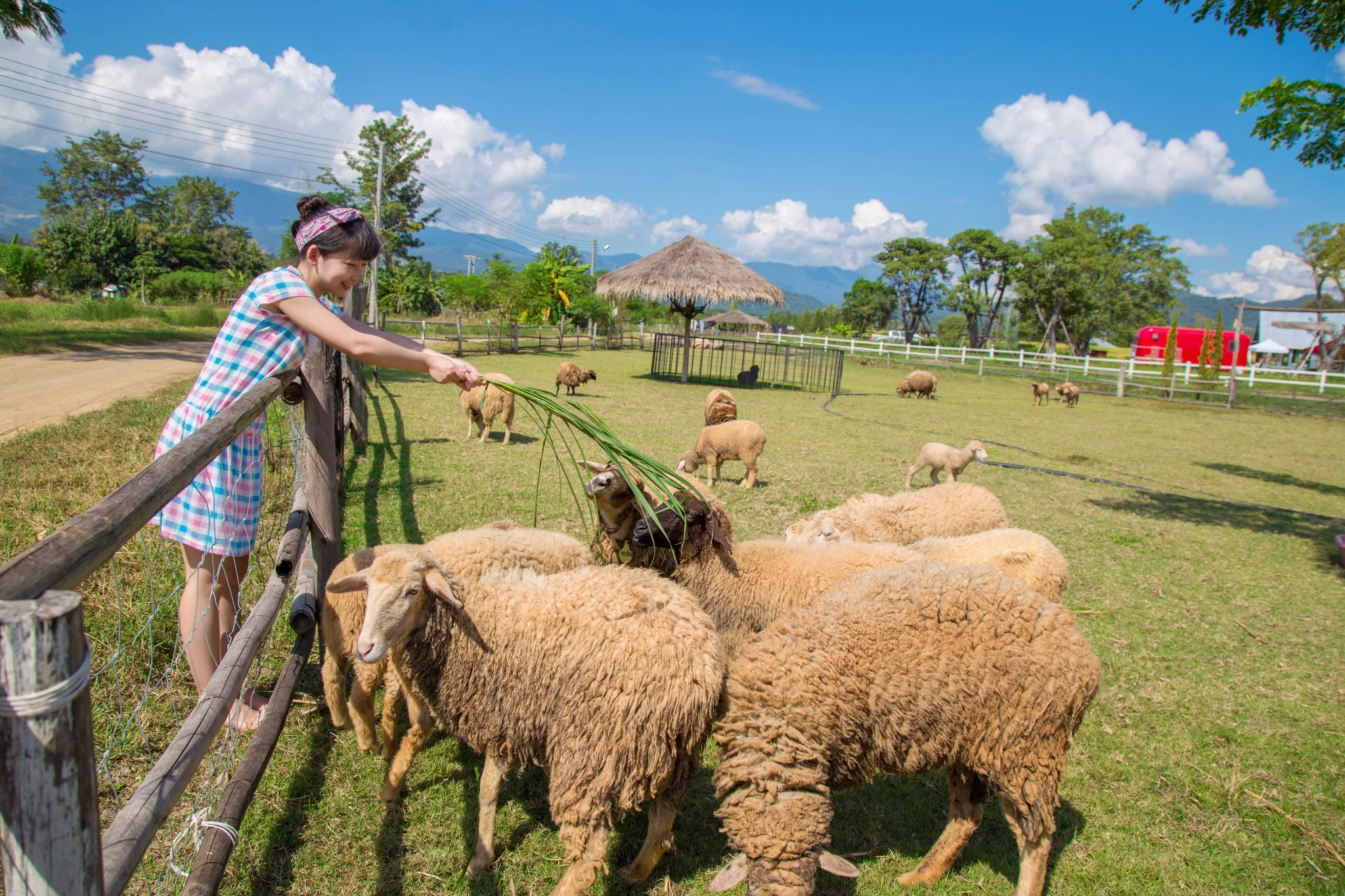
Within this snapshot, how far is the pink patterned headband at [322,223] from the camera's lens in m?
2.60

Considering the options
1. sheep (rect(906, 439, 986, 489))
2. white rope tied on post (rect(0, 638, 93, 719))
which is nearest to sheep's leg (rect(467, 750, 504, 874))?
A: white rope tied on post (rect(0, 638, 93, 719))

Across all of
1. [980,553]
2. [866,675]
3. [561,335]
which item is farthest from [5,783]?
[561,335]

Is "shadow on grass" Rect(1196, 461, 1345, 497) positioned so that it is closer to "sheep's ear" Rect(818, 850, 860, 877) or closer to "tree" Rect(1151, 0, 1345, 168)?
"tree" Rect(1151, 0, 1345, 168)

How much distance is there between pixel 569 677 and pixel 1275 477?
14.8 m

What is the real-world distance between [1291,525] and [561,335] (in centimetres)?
2893

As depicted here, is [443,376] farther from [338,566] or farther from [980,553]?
[980,553]

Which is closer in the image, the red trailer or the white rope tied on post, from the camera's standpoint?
the white rope tied on post

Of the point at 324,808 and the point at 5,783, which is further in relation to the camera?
the point at 324,808

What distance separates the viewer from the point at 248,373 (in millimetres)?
2666

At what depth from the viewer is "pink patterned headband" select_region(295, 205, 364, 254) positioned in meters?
2.60

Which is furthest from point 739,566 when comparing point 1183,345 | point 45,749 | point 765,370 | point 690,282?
point 1183,345

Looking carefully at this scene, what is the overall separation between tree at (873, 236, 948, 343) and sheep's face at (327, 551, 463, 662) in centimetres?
6652

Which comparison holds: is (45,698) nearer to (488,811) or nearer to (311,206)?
(488,811)

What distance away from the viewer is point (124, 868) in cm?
138
